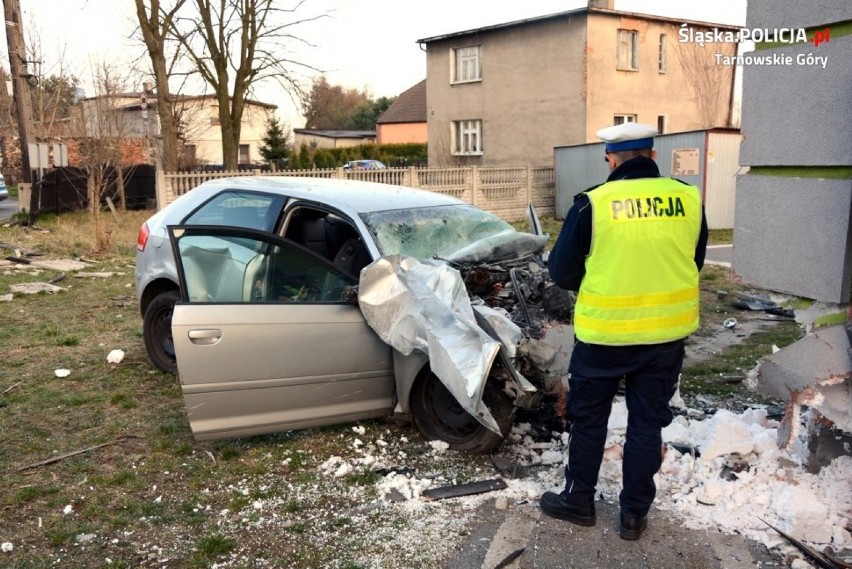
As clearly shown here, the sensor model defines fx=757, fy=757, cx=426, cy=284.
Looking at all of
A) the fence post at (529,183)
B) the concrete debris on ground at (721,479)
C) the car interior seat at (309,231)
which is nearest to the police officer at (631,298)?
the concrete debris on ground at (721,479)

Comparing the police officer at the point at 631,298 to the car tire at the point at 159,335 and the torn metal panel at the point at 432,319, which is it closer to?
the torn metal panel at the point at 432,319

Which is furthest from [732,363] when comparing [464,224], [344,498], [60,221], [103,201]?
[103,201]

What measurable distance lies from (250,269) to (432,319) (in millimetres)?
1265

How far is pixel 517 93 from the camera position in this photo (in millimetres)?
27641

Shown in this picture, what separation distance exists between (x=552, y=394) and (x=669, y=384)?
101 centimetres

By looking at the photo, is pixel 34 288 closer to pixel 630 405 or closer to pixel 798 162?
pixel 630 405

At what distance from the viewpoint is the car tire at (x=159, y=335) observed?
6301 millimetres

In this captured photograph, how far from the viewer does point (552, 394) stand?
448 cm

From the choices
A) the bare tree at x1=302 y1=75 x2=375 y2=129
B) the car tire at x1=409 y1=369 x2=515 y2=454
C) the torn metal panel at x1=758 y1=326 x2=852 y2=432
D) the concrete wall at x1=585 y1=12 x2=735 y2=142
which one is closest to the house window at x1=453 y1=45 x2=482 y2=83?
the concrete wall at x1=585 y1=12 x2=735 y2=142

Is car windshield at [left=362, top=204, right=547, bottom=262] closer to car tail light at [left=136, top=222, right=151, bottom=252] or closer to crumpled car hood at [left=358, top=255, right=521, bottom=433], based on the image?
crumpled car hood at [left=358, top=255, right=521, bottom=433]

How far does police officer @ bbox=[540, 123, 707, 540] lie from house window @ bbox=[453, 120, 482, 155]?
26662 mm

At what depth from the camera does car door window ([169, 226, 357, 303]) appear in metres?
4.72

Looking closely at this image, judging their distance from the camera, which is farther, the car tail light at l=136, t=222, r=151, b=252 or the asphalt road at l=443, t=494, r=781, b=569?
the car tail light at l=136, t=222, r=151, b=252

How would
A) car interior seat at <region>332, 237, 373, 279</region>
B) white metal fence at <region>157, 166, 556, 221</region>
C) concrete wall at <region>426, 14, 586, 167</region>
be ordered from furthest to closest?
concrete wall at <region>426, 14, 586, 167</region>
white metal fence at <region>157, 166, 556, 221</region>
car interior seat at <region>332, 237, 373, 279</region>
